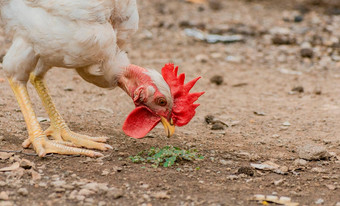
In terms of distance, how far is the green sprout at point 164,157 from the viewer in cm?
448

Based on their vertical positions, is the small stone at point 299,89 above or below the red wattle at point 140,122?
below

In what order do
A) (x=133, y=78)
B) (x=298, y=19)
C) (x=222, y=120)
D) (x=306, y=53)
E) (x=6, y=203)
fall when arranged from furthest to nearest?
(x=298, y=19) < (x=306, y=53) < (x=222, y=120) < (x=133, y=78) < (x=6, y=203)

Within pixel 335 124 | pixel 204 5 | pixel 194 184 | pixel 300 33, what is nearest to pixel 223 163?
pixel 194 184

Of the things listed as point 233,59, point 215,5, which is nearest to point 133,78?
point 233,59

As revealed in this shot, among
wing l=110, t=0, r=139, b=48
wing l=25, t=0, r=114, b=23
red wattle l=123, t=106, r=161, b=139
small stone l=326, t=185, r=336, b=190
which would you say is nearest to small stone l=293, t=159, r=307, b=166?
small stone l=326, t=185, r=336, b=190

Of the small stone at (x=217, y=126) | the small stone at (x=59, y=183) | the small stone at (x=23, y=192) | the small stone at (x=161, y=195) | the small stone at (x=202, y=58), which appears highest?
the small stone at (x=23, y=192)

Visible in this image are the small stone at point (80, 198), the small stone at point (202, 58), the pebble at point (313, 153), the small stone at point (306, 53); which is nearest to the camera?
the small stone at point (80, 198)

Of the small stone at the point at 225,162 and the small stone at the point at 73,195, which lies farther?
the small stone at the point at 225,162

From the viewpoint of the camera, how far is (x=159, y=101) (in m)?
4.34

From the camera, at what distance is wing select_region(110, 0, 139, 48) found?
457 cm

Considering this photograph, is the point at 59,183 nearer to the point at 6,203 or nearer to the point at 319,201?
the point at 6,203

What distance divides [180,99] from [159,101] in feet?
0.62

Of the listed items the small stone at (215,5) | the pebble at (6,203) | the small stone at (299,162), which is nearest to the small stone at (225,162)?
the small stone at (299,162)

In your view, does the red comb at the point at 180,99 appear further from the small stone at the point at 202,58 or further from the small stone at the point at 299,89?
the small stone at the point at 202,58
